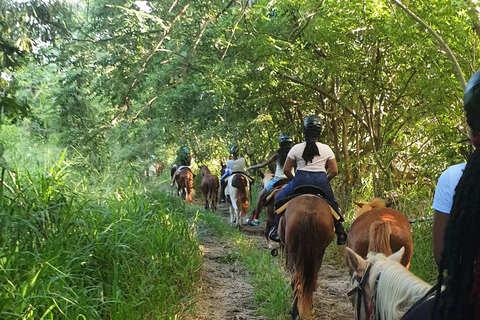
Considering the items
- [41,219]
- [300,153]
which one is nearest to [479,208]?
[41,219]

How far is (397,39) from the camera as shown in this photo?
5.98 m

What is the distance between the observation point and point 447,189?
1976mm

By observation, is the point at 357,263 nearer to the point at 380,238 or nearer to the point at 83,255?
the point at 380,238

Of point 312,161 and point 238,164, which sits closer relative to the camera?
point 312,161

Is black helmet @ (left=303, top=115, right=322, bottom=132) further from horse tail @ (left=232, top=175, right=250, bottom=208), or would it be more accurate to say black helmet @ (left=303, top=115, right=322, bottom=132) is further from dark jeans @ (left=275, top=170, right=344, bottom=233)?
horse tail @ (left=232, top=175, right=250, bottom=208)

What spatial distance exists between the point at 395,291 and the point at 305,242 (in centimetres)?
213

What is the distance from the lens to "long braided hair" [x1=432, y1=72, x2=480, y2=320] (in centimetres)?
127

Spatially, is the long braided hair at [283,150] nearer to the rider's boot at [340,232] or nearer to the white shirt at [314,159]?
the white shirt at [314,159]

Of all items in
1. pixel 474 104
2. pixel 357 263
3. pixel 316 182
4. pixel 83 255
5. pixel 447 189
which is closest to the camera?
pixel 474 104

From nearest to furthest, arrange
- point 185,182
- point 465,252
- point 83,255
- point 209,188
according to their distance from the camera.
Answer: point 465,252 → point 83,255 → point 209,188 → point 185,182

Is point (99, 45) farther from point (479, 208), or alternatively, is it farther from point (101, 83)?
point (479, 208)

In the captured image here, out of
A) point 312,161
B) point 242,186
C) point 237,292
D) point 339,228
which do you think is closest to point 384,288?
point 339,228

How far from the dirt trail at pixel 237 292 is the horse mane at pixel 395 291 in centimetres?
245

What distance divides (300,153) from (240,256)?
252 cm
